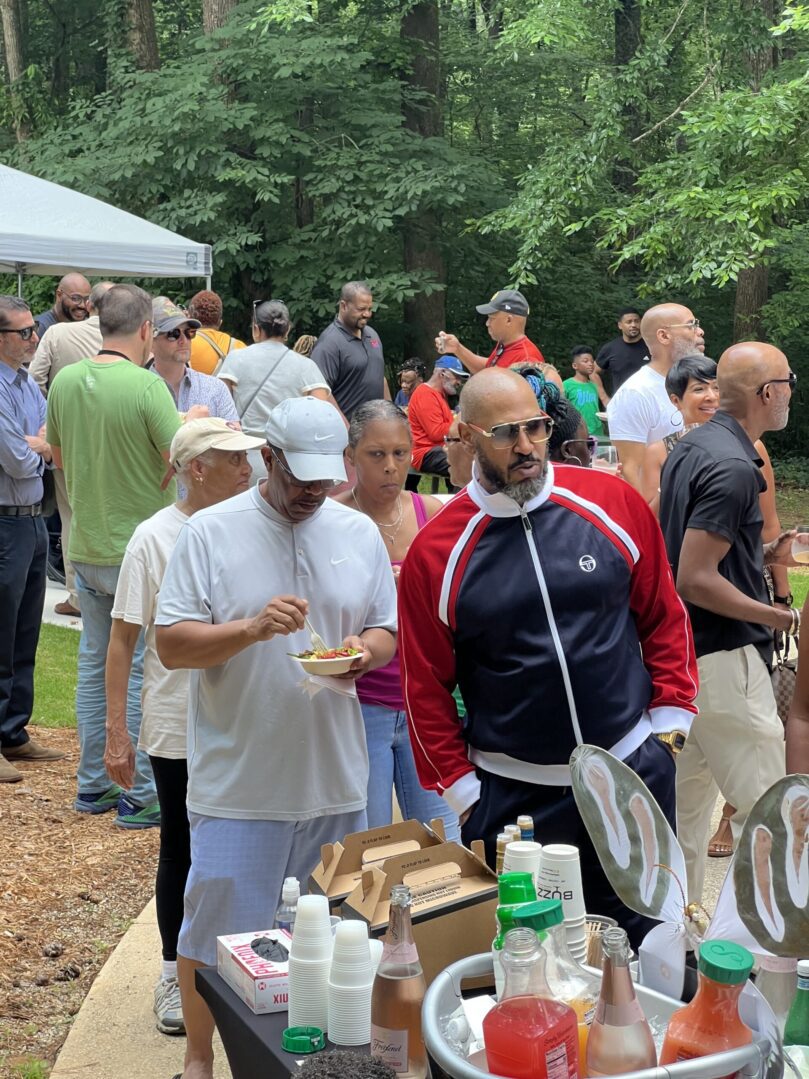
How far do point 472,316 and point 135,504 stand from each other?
16.7 metres

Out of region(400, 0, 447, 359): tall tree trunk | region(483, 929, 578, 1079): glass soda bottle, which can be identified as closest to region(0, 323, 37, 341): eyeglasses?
region(483, 929, 578, 1079): glass soda bottle

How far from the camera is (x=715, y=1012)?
70.1 inches

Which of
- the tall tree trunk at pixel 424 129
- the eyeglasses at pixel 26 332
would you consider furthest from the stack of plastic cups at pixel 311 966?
the tall tree trunk at pixel 424 129

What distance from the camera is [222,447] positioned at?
385 centimetres

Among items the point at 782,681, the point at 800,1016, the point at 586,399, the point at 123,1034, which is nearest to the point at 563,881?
the point at 800,1016

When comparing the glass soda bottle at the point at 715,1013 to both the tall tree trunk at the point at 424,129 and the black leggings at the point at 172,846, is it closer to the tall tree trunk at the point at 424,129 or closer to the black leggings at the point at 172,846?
the black leggings at the point at 172,846

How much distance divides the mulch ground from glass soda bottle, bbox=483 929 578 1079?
2.79 metres

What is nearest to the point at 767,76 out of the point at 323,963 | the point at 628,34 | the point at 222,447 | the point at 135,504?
the point at 628,34

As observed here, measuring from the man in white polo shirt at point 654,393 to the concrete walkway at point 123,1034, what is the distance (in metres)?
3.46

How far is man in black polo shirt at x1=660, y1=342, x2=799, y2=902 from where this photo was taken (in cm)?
427

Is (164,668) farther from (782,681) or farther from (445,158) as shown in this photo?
(445,158)

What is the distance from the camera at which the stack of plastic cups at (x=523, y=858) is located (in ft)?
7.49

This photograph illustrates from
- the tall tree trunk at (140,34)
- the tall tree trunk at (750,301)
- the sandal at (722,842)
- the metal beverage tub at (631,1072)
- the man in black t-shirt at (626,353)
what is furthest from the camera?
the tall tree trunk at (140,34)

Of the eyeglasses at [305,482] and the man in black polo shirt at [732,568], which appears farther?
the man in black polo shirt at [732,568]
